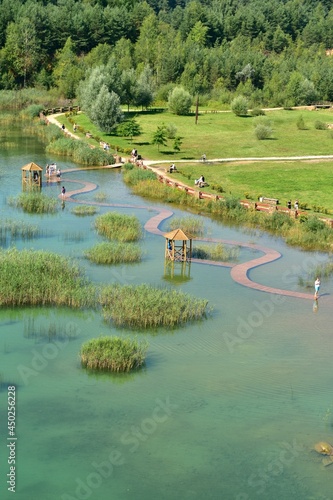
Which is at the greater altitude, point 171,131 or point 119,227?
point 171,131

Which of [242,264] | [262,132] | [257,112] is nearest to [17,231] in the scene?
[242,264]

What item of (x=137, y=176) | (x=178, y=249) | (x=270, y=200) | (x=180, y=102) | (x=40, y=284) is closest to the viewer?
(x=40, y=284)

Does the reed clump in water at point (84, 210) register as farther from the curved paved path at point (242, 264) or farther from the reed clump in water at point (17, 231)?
the reed clump in water at point (17, 231)

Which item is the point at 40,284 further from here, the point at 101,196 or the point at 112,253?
the point at 101,196

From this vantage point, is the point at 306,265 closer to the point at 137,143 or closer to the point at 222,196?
the point at 222,196

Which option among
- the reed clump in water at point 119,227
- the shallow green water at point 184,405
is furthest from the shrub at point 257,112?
the shallow green water at point 184,405

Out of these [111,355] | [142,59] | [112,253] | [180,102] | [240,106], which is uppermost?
[142,59]

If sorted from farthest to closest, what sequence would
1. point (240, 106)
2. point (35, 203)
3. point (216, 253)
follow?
point (240, 106) → point (35, 203) → point (216, 253)
